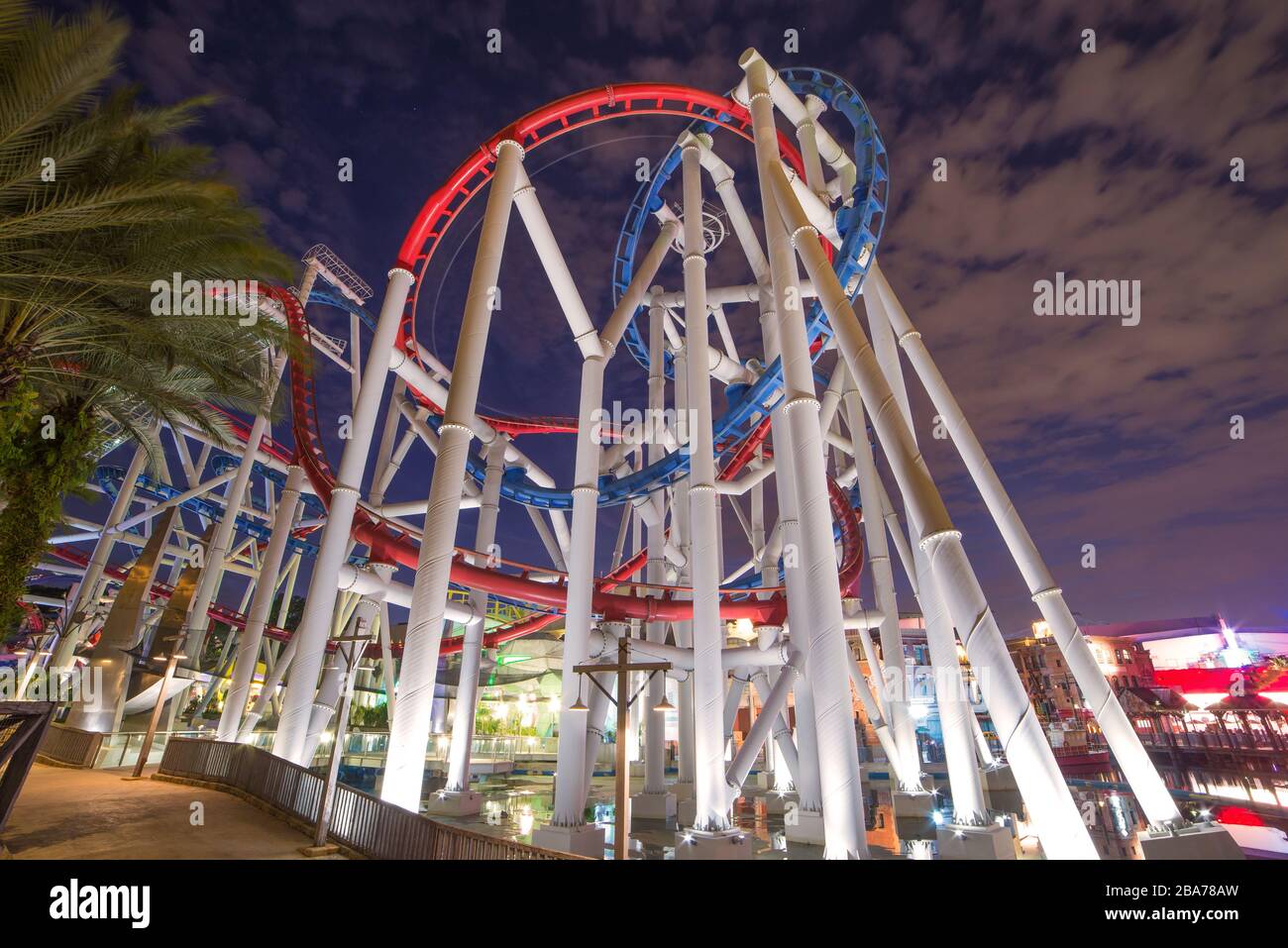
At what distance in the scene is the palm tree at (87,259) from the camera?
600 cm

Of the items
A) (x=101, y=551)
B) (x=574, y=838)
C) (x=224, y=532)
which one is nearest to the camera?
(x=574, y=838)

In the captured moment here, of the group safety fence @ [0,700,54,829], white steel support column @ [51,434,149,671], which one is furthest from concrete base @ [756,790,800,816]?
white steel support column @ [51,434,149,671]

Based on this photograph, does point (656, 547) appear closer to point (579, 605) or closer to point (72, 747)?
point (579, 605)

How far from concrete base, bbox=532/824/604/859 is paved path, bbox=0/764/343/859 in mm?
3180

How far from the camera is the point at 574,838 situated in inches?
338

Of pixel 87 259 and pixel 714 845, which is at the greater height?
pixel 87 259

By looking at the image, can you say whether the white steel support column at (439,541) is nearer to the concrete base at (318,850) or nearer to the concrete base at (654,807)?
the concrete base at (318,850)

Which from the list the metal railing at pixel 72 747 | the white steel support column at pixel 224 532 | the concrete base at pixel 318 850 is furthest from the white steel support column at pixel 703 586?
the metal railing at pixel 72 747

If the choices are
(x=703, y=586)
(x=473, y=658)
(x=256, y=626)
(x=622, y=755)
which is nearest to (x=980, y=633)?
(x=622, y=755)

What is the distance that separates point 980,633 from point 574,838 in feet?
21.0

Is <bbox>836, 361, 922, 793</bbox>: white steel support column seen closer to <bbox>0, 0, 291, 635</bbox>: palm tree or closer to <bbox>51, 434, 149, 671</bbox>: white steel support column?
<bbox>0, 0, 291, 635</bbox>: palm tree

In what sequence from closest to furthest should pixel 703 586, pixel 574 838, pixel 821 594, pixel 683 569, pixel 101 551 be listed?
pixel 821 594
pixel 574 838
pixel 703 586
pixel 683 569
pixel 101 551

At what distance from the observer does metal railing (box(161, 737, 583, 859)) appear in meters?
5.39

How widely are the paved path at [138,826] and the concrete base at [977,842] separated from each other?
8.70m
